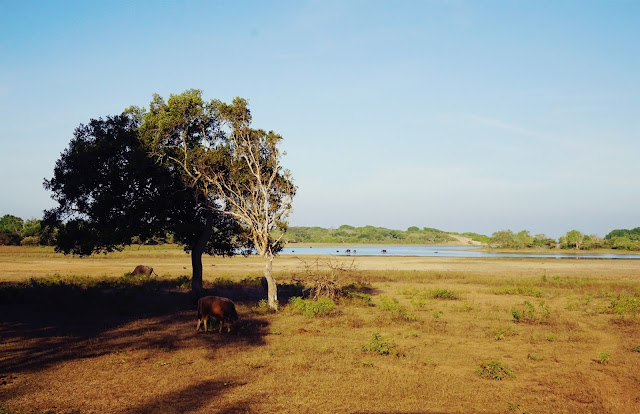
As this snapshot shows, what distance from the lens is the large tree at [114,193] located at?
22.1 meters

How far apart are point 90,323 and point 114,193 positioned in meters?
7.15

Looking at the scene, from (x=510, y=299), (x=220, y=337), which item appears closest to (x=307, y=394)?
(x=220, y=337)

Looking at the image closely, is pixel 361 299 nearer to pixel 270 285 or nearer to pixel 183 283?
pixel 270 285

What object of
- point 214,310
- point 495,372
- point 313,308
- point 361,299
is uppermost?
point 214,310

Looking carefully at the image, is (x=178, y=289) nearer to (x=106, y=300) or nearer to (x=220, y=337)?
(x=106, y=300)

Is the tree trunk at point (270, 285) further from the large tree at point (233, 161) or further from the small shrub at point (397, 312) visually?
the small shrub at point (397, 312)

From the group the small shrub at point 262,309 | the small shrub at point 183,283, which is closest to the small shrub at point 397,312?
the small shrub at point 262,309

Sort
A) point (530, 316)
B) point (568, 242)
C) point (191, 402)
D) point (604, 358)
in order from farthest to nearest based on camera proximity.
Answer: point (568, 242)
point (530, 316)
point (604, 358)
point (191, 402)

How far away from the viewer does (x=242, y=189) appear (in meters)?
23.1

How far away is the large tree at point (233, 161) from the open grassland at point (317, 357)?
4463 mm

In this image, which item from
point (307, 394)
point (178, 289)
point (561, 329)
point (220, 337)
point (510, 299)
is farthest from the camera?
point (178, 289)

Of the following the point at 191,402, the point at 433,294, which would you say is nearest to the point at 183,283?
the point at 433,294

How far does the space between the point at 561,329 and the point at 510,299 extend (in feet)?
32.7

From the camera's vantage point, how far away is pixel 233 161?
22.0m
